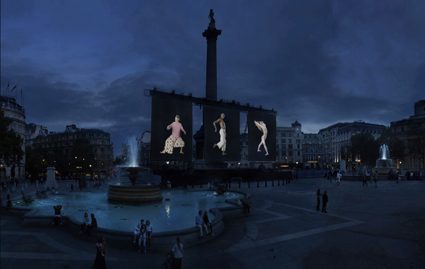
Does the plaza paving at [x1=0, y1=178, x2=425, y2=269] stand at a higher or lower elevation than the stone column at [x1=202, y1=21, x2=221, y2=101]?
lower

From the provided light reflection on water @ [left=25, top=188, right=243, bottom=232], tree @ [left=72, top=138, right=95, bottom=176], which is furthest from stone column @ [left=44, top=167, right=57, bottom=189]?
tree @ [left=72, top=138, right=95, bottom=176]

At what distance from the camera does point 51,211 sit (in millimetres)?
16594

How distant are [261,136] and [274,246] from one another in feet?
127

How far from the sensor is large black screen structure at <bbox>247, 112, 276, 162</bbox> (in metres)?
47.0

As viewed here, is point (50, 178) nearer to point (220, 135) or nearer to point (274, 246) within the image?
point (220, 135)

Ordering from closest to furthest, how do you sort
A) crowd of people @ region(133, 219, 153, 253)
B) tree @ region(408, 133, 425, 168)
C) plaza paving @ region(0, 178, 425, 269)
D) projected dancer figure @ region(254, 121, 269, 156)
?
plaza paving @ region(0, 178, 425, 269)
crowd of people @ region(133, 219, 153, 253)
projected dancer figure @ region(254, 121, 269, 156)
tree @ region(408, 133, 425, 168)

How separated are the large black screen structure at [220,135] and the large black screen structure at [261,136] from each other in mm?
3608

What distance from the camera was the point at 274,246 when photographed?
10.5 metres

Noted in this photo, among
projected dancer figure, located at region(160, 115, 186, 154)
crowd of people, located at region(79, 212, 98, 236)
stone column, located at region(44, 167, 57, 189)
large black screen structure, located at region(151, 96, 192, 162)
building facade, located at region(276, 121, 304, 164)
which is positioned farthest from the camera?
building facade, located at region(276, 121, 304, 164)

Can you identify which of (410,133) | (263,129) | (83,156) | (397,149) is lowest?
(83,156)

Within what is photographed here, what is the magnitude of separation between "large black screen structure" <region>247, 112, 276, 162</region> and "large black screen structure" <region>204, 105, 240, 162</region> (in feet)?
11.8

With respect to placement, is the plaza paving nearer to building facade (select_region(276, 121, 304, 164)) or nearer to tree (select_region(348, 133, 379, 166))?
tree (select_region(348, 133, 379, 166))

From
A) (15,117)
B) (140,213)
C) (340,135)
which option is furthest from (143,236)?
(340,135)

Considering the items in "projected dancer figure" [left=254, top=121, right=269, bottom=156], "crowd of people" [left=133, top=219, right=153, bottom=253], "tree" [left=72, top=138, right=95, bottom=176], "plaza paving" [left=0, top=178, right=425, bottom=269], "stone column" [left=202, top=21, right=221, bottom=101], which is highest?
"stone column" [left=202, top=21, right=221, bottom=101]
